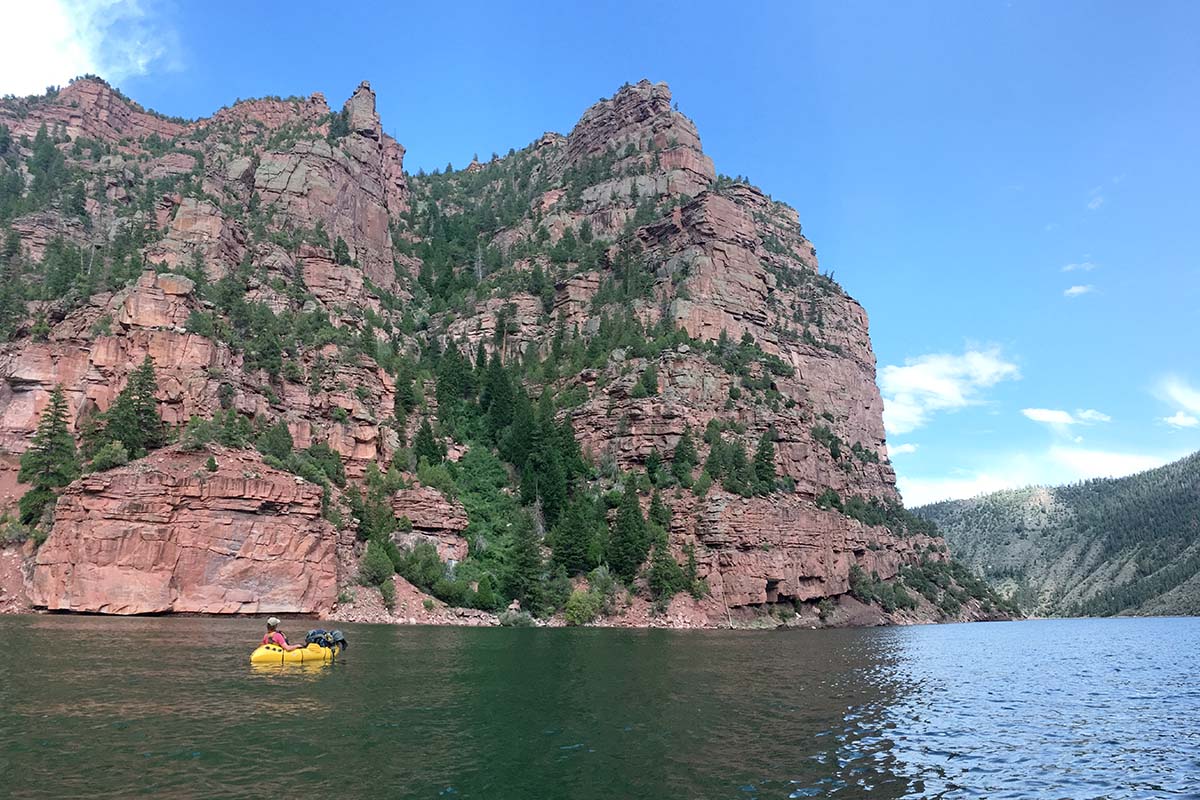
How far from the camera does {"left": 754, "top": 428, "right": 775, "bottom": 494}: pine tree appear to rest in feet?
334

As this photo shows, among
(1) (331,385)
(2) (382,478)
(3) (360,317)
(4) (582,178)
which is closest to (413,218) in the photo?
(4) (582,178)

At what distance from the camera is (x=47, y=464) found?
7262cm

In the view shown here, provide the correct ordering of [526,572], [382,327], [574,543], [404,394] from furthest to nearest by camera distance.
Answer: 1. [382,327]
2. [404,394]
3. [574,543]
4. [526,572]

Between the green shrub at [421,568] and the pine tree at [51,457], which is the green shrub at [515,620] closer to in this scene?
the green shrub at [421,568]

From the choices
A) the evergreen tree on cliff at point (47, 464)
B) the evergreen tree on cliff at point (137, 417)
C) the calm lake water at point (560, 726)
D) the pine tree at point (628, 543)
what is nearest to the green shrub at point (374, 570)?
the evergreen tree on cliff at point (137, 417)

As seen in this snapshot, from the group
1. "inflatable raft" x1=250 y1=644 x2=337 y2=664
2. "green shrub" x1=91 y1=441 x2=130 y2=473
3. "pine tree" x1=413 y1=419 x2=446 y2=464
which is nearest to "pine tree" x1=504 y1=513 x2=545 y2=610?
"pine tree" x1=413 y1=419 x2=446 y2=464

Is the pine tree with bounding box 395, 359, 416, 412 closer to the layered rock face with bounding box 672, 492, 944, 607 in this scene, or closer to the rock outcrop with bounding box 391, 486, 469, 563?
the rock outcrop with bounding box 391, 486, 469, 563

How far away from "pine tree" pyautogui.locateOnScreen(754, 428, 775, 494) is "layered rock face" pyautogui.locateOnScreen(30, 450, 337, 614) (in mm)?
54034

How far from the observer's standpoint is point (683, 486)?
327ft

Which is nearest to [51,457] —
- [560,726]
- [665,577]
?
[665,577]

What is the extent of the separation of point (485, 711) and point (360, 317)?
102217 mm

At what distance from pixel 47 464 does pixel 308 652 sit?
49745 millimetres

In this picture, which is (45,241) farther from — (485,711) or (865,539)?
(865,539)

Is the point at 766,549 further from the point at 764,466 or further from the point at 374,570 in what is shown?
the point at 374,570
